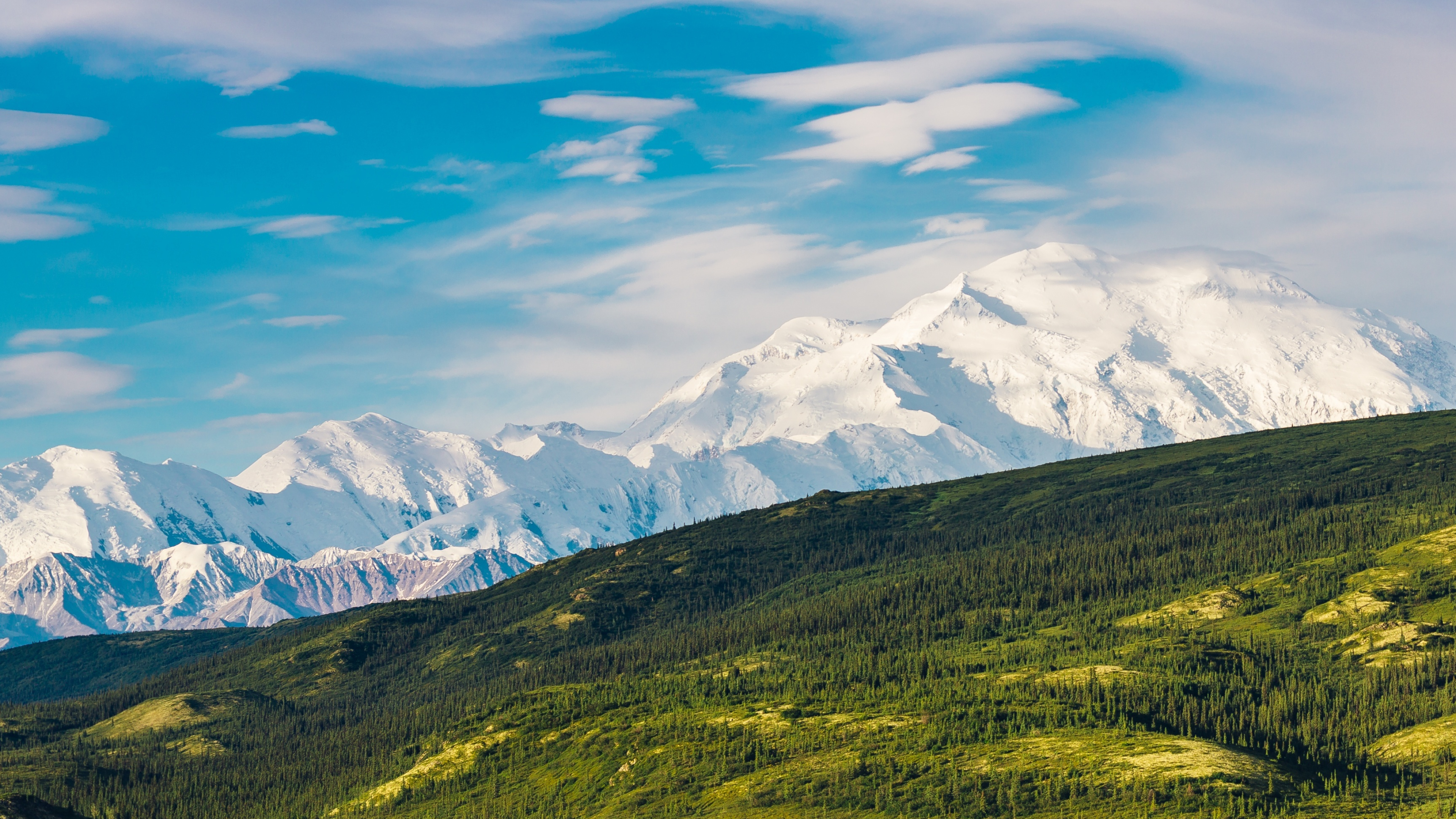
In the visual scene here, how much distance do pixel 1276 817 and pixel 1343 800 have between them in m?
18.0

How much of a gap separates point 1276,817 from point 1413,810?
826 inches

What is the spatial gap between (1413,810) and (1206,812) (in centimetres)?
2862

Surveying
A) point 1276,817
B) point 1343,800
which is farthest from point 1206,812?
point 1343,800

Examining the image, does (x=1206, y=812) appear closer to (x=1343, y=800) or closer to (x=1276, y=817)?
(x=1276, y=817)

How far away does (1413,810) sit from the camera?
19062cm

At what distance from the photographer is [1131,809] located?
19925 cm

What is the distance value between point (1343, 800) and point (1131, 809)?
31011 millimetres

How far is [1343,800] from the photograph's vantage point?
650 feet

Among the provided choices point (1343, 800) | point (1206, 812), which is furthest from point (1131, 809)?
point (1343, 800)

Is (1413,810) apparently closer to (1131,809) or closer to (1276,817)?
(1276,817)

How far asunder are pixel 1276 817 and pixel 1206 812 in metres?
9.44

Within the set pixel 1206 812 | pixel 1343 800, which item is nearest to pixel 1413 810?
pixel 1343 800

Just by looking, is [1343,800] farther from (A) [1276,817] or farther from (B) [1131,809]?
(B) [1131,809]

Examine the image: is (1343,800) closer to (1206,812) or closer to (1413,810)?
(1413,810)
